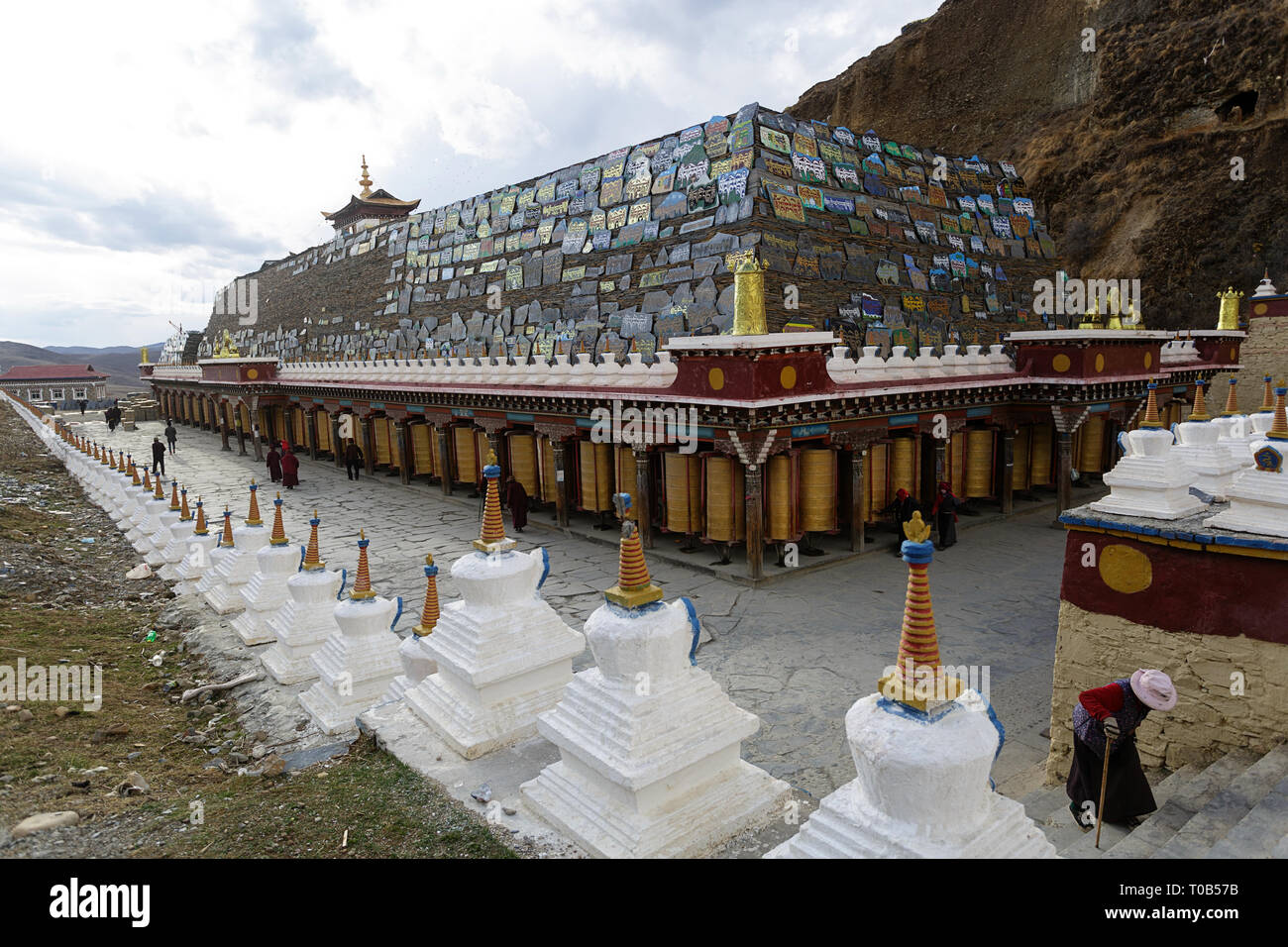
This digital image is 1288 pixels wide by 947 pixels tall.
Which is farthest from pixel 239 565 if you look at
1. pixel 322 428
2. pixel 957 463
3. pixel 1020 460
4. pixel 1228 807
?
pixel 322 428

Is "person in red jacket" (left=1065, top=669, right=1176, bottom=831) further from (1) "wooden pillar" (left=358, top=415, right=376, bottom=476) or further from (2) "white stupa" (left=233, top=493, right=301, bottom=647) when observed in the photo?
(1) "wooden pillar" (left=358, top=415, right=376, bottom=476)

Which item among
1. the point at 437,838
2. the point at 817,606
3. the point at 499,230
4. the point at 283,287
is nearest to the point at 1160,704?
the point at 437,838

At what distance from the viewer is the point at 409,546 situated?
44.0 ft

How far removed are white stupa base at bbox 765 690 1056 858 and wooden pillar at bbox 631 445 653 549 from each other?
→ 9.53m

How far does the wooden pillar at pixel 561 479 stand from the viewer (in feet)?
46.8

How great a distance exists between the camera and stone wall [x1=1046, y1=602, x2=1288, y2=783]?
464cm

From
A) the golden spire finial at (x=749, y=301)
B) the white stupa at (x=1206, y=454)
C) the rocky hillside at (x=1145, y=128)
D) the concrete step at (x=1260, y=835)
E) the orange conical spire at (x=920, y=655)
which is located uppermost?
the rocky hillside at (x=1145, y=128)

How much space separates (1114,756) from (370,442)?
67.4 feet

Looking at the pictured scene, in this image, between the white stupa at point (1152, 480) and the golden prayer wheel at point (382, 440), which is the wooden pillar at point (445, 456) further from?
the white stupa at point (1152, 480)

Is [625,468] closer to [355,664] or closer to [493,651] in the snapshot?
[355,664]

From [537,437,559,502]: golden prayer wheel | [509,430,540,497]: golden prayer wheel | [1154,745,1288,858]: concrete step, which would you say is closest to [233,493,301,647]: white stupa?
[537,437,559,502]: golden prayer wheel

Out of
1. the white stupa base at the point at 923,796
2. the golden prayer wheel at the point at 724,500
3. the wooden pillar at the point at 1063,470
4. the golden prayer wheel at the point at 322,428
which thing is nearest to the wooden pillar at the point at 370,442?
the golden prayer wheel at the point at 322,428

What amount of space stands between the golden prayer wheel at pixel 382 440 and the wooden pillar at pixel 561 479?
336 inches

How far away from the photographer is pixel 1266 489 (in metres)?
4.57
